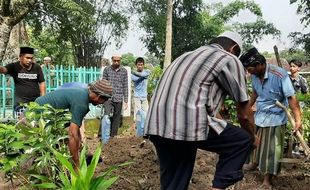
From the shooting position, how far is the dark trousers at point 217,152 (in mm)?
3086

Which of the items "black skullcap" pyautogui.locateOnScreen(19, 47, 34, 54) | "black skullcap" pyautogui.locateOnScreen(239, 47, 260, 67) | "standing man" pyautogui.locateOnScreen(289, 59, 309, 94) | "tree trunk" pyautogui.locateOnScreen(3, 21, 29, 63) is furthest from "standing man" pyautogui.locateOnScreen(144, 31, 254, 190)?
"tree trunk" pyautogui.locateOnScreen(3, 21, 29, 63)

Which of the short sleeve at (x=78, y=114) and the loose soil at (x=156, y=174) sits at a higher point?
the short sleeve at (x=78, y=114)

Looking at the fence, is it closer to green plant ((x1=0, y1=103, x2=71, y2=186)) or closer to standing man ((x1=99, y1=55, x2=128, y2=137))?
standing man ((x1=99, y1=55, x2=128, y2=137))

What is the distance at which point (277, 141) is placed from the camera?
508cm

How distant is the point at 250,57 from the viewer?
4668mm

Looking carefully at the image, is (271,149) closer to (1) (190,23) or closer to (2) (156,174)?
(2) (156,174)

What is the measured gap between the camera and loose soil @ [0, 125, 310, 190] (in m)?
4.77

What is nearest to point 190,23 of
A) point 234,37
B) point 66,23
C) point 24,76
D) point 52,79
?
point 66,23

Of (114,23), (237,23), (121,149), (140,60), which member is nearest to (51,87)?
(140,60)

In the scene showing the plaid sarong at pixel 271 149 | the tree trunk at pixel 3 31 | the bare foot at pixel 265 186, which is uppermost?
the tree trunk at pixel 3 31

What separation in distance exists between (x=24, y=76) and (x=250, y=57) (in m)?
3.17

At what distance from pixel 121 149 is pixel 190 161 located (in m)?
3.96

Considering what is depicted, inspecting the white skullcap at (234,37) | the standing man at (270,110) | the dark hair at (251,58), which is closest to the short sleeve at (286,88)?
the standing man at (270,110)

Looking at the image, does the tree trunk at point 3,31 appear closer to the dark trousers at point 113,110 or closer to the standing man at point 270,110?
the dark trousers at point 113,110
